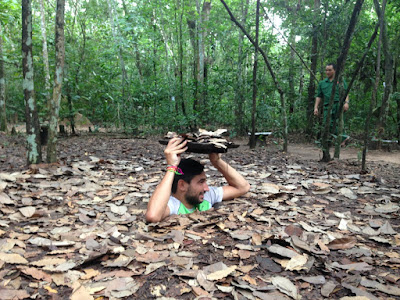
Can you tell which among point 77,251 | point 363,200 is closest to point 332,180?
point 363,200

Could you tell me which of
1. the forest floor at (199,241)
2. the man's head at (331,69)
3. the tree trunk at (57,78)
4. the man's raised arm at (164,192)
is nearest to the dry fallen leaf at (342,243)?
the forest floor at (199,241)

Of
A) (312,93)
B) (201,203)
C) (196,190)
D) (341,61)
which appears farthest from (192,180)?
(312,93)

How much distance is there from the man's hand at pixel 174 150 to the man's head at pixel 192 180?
0.14 meters

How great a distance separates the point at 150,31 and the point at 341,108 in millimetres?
6723

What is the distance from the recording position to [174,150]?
268 centimetres

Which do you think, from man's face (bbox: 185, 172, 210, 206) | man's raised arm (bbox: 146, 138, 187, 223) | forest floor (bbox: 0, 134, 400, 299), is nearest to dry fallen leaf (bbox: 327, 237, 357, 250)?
forest floor (bbox: 0, 134, 400, 299)

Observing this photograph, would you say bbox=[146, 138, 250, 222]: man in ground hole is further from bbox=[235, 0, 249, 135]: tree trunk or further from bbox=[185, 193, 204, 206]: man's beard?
bbox=[235, 0, 249, 135]: tree trunk

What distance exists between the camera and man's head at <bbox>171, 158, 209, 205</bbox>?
284 cm

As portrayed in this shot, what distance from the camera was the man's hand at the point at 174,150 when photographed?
2.67 meters

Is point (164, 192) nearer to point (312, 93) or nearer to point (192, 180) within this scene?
point (192, 180)

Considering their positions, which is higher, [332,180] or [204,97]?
[204,97]

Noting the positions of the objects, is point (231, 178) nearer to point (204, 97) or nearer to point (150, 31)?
point (204, 97)

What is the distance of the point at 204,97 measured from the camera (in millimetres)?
9773

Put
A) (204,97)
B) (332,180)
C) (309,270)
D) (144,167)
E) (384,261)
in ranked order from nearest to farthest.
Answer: (309,270), (384,261), (332,180), (144,167), (204,97)
